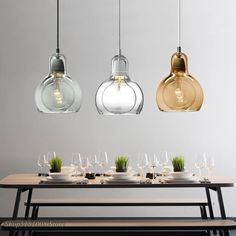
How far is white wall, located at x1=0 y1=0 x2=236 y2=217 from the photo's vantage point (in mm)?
8344

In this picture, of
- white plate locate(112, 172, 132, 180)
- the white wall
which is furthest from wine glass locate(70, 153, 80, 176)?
the white wall

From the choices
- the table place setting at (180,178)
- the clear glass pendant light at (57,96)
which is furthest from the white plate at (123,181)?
the clear glass pendant light at (57,96)

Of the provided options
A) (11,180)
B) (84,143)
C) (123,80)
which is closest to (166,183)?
(11,180)

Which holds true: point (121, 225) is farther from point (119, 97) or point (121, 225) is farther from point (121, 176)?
point (119, 97)

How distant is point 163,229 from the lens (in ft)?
18.2

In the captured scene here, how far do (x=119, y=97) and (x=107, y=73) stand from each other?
186 inches

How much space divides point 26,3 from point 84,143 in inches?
81.4

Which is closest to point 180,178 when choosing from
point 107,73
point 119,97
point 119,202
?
point 119,202

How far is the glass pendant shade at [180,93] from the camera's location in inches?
140

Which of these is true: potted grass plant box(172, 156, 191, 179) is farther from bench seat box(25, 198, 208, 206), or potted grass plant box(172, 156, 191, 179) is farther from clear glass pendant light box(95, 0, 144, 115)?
clear glass pendant light box(95, 0, 144, 115)

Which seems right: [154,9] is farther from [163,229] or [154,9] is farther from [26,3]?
[163,229]

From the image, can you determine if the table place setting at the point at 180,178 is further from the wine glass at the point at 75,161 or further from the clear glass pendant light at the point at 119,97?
the clear glass pendant light at the point at 119,97

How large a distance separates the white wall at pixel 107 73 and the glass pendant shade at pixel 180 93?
473 cm

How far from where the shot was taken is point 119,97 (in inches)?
146
